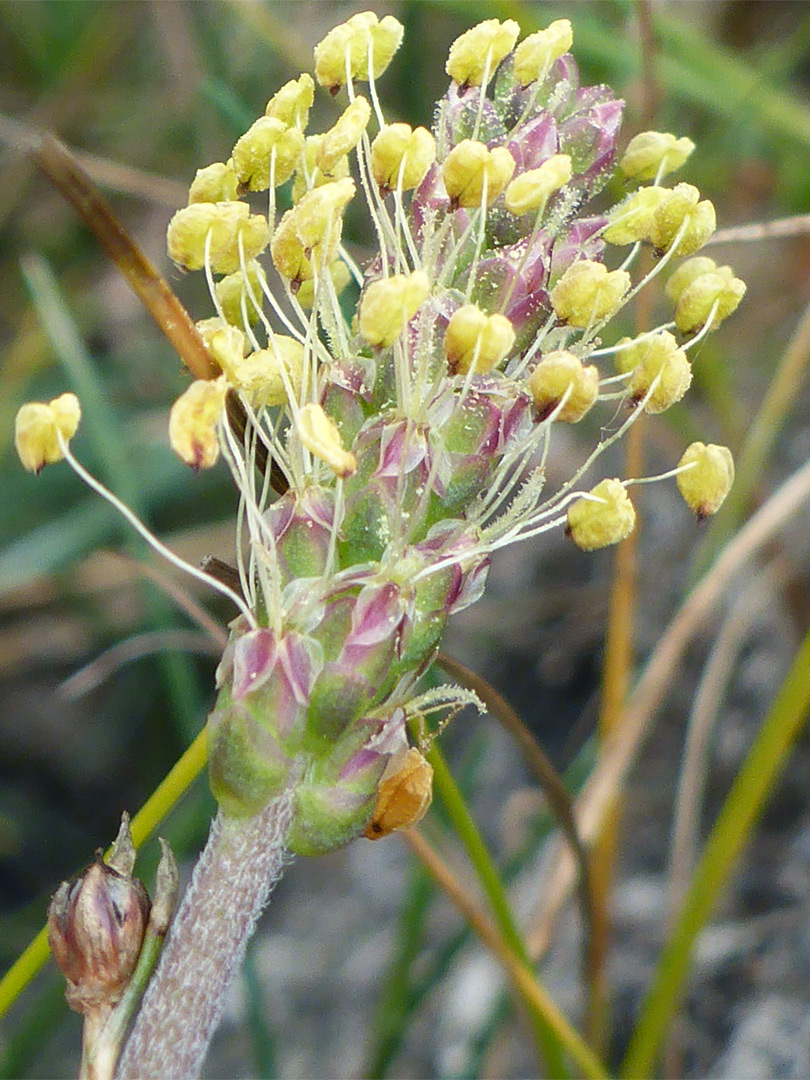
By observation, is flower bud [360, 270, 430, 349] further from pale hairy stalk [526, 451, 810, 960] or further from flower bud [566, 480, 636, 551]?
pale hairy stalk [526, 451, 810, 960]

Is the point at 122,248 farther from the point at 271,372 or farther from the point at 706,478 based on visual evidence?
the point at 706,478

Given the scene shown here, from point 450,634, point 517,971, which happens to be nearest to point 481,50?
point 517,971

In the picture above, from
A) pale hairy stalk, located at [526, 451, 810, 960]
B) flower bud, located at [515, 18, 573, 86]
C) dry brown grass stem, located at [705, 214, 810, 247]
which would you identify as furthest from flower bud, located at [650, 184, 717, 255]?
pale hairy stalk, located at [526, 451, 810, 960]

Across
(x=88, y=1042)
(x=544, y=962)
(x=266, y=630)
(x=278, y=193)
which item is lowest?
(x=544, y=962)

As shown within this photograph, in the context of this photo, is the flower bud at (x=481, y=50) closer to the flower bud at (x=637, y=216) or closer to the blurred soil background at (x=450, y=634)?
the flower bud at (x=637, y=216)

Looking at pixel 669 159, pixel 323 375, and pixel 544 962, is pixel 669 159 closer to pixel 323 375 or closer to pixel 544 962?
pixel 323 375

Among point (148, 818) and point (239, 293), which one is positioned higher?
point (239, 293)

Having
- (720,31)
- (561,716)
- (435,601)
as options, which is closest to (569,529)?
(435,601)
